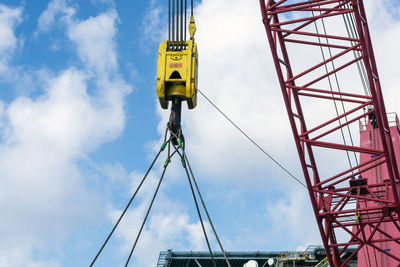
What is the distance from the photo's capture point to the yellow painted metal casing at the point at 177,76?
16422 mm

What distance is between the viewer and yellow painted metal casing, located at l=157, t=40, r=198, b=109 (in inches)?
647

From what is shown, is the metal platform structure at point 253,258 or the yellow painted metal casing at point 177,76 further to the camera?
the metal platform structure at point 253,258

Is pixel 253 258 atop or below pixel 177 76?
atop

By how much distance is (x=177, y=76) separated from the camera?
54.3 ft

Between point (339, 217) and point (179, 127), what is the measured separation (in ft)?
56.9

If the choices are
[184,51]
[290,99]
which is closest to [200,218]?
[184,51]

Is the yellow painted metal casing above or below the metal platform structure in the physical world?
below

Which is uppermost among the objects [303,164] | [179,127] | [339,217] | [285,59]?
[285,59]

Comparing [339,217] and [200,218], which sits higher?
[339,217]

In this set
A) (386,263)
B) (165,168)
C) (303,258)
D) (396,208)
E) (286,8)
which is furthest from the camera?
(303,258)

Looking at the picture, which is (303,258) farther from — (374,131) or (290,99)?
(290,99)

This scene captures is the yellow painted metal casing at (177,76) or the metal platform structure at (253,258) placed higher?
the metal platform structure at (253,258)

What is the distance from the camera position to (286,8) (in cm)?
2728

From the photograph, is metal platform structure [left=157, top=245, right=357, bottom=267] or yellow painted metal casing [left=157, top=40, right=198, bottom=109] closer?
yellow painted metal casing [left=157, top=40, right=198, bottom=109]
